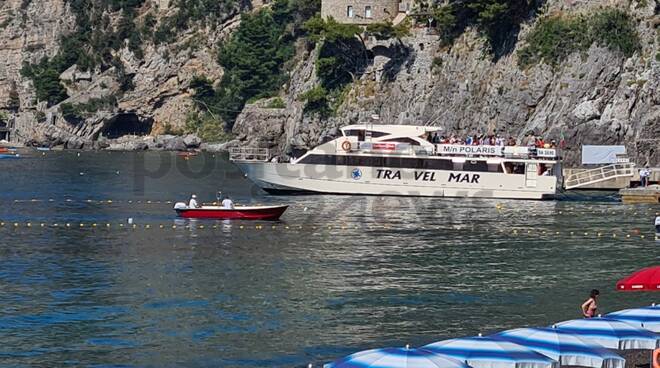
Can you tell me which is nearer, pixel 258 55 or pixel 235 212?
pixel 235 212

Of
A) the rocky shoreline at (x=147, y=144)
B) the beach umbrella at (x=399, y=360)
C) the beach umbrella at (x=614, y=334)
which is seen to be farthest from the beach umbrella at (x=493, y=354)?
the rocky shoreline at (x=147, y=144)

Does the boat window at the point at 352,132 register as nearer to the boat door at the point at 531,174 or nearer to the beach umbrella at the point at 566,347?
the boat door at the point at 531,174

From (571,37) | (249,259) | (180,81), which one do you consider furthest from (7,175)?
(180,81)

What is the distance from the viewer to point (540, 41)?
4596 inches

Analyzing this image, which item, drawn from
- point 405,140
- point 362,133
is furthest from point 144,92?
point 405,140

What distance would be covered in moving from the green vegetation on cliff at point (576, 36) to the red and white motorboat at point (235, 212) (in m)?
50.0

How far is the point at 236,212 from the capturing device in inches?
2793

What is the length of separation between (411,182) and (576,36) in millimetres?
33056

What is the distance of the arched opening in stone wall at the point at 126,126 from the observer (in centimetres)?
19112

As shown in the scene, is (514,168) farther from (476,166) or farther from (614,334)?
(614,334)

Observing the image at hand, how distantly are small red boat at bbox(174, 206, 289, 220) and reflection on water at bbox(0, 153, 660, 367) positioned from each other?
3.86 ft

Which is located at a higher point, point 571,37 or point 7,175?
point 571,37

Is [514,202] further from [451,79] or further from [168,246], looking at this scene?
[451,79]

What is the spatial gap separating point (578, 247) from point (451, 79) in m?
66.6
